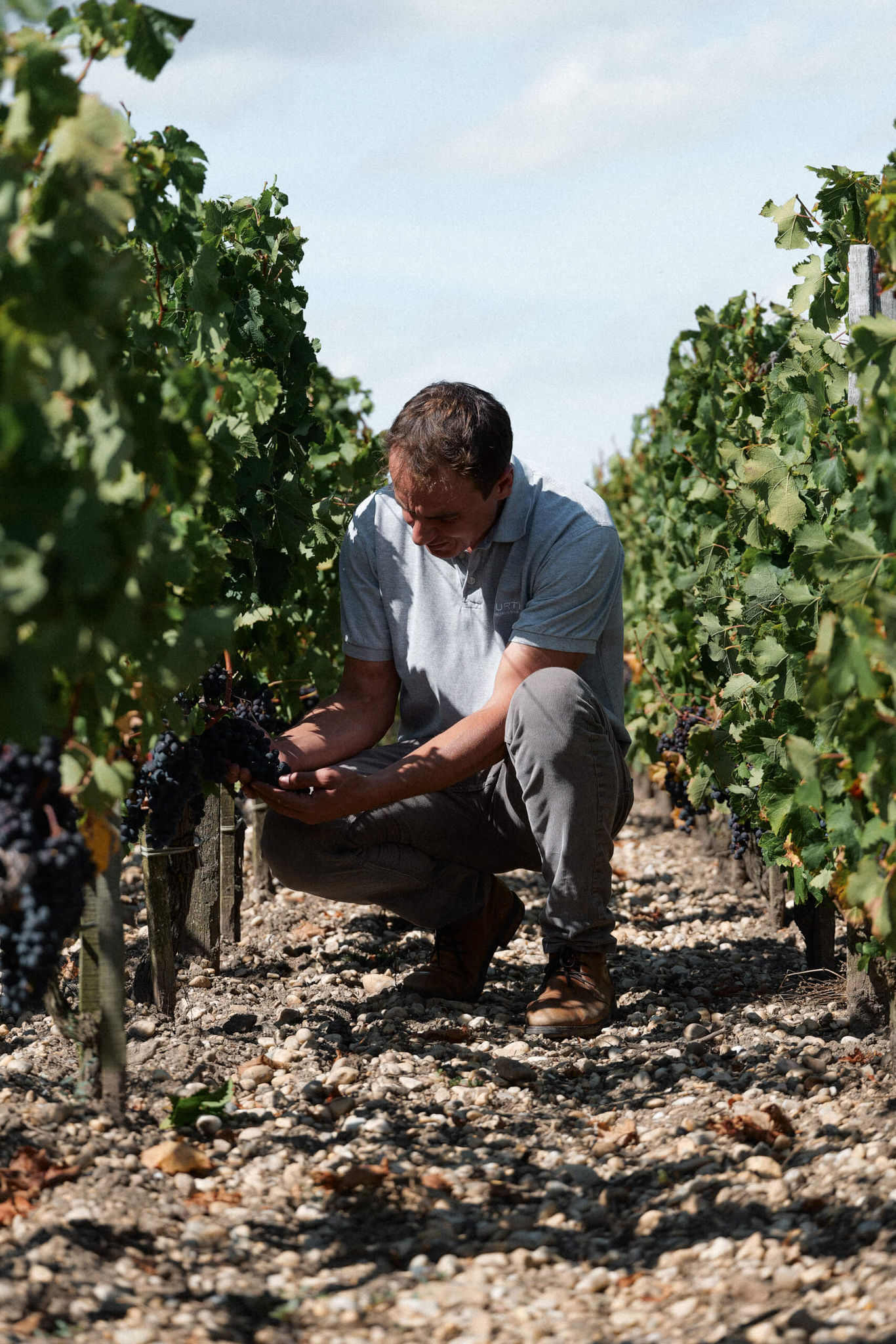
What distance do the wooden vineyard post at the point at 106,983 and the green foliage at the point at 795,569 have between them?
1.37 metres

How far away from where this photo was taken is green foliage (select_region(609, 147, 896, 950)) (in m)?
2.31

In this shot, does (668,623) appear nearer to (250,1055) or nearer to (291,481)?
(291,481)

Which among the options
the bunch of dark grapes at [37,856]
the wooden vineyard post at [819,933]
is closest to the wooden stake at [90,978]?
the bunch of dark grapes at [37,856]

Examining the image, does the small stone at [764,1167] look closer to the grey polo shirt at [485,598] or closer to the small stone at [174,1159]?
the small stone at [174,1159]

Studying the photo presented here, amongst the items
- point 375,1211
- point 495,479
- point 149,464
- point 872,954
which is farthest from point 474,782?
point 149,464

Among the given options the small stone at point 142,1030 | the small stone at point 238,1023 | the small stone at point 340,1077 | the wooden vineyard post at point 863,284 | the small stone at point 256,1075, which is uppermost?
the wooden vineyard post at point 863,284

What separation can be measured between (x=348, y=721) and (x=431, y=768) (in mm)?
428

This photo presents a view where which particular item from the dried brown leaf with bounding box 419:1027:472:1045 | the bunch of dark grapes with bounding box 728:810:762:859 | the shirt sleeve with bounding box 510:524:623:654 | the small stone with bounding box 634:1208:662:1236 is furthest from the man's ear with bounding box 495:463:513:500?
the small stone with bounding box 634:1208:662:1236

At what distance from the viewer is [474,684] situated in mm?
3732

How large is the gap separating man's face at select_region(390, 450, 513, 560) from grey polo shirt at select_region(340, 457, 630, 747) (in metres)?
0.11

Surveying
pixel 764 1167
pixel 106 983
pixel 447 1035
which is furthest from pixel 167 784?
pixel 764 1167

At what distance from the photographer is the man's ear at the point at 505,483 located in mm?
3541

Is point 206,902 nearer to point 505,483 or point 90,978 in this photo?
point 90,978

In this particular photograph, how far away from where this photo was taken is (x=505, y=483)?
358 cm
